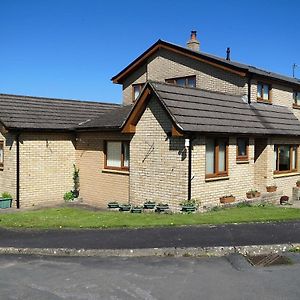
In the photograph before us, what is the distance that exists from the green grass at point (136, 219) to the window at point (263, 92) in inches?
292

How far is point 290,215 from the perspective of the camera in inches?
495

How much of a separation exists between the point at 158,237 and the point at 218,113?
7.30 m

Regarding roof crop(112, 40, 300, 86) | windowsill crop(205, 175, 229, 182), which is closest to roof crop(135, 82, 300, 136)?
roof crop(112, 40, 300, 86)

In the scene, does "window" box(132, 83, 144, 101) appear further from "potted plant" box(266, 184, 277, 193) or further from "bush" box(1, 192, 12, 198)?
"potted plant" box(266, 184, 277, 193)

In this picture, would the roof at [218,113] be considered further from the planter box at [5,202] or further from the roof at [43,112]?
the planter box at [5,202]

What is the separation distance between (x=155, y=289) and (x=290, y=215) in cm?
745

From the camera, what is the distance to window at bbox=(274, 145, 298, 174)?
18016 mm

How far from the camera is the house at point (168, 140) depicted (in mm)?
14102

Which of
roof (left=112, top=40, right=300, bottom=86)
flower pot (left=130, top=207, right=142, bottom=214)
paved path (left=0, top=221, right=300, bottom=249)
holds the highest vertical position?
roof (left=112, top=40, right=300, bottom=86)

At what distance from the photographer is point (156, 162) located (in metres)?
14.5

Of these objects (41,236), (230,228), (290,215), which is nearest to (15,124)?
(41,236)

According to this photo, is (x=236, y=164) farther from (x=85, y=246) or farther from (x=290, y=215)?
(x=85, y=246)

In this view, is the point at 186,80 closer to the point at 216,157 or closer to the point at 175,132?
the point at 216,157

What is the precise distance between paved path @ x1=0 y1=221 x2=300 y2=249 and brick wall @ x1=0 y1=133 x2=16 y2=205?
20.5 ft
